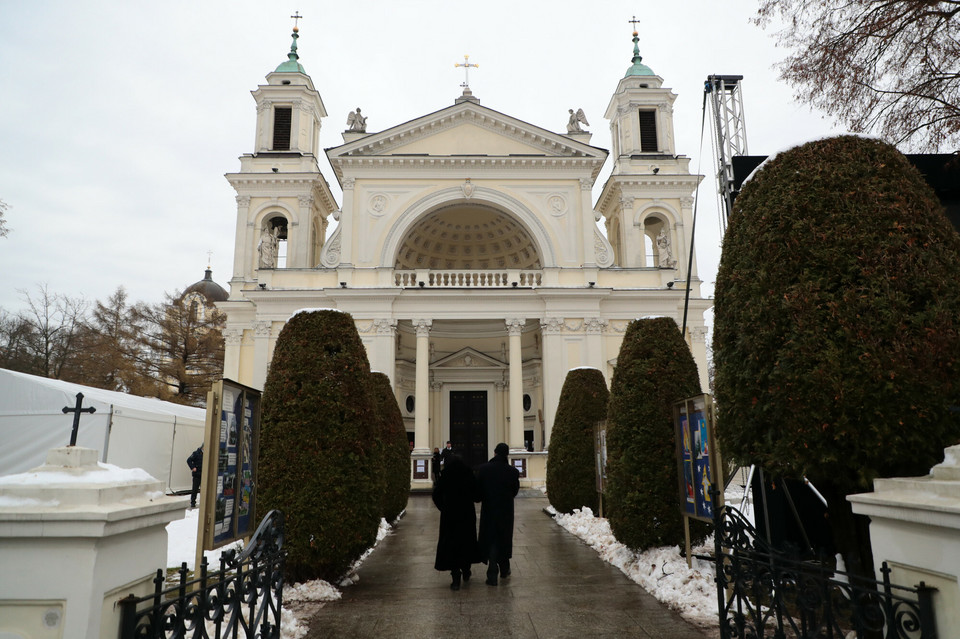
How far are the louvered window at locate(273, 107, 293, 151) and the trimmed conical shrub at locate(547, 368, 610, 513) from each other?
23213 millimetres

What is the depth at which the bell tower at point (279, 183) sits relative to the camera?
2936 centimetres

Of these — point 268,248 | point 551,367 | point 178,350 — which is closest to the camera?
point 551,367

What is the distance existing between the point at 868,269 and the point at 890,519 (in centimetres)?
165

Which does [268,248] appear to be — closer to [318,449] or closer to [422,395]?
[422,395]

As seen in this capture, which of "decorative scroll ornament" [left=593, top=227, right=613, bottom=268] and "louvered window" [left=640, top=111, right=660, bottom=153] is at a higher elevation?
"louvered window" [left=640, top=111, right=660, bottom=153]

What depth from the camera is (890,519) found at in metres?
3.09

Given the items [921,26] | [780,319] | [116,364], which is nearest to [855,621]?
[780,319]

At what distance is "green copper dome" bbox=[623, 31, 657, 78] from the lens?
31544mm

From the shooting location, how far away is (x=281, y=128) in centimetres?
3091

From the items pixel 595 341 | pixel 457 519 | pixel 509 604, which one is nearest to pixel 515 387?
pixel 595 341

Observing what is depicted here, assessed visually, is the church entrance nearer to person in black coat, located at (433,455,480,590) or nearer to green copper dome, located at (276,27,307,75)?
green copper dome, located at (276,27,307,75)

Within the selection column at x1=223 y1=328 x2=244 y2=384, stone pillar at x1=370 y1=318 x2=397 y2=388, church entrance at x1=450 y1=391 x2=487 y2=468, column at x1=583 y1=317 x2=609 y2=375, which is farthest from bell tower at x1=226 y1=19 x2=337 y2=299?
column at x1=583 y1=317 x2=609 y2=375

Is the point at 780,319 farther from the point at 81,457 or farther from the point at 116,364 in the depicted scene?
the point at 116,364

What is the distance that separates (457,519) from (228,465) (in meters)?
3.12
